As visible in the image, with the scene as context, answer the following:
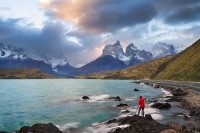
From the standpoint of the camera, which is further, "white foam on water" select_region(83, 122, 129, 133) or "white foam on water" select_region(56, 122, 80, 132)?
"white foam on water" select_region(56, 122, 80, 132)

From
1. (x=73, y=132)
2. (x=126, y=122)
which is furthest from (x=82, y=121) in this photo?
(x=126, y=122)

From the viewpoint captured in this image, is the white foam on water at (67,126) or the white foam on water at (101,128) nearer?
the white foam on water at (101,128)

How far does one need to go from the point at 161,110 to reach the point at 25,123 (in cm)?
2598

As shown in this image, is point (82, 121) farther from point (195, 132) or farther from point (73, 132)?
point (195, 132)

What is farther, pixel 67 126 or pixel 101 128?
pixel 67 126

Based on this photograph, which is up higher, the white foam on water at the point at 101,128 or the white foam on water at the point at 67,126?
the white foam on water at the point at 101,128

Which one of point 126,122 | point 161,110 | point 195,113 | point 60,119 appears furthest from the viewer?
point 161,110

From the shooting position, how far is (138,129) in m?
31.4

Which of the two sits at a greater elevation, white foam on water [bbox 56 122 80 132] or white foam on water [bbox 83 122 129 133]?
white foam on water [bbox 83 122 129 133]

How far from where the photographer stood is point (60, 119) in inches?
2084

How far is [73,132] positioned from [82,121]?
931 cm

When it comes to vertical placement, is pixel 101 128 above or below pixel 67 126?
above

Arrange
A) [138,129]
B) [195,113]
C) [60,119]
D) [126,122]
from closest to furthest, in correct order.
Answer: [138,129]
[126,122]
[195,113]
[60,119]

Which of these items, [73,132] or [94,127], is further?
[94,127]
